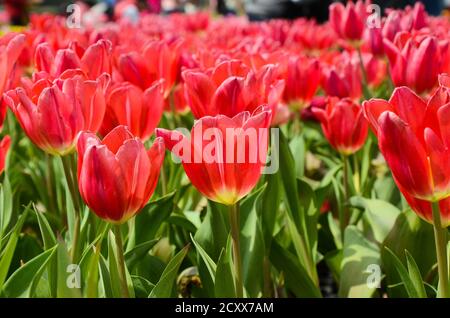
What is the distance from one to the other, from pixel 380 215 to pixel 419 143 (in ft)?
1.83

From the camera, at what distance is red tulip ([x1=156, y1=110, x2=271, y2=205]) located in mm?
938

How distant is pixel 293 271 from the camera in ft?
4.37

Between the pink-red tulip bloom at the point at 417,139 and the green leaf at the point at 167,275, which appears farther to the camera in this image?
the green leaf at the point at 167,275

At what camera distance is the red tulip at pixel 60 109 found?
1.08 metres

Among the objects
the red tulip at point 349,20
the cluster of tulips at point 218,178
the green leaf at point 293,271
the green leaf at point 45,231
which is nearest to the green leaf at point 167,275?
the cluster of tulips at point 218,178

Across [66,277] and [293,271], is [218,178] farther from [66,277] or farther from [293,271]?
[293,271]

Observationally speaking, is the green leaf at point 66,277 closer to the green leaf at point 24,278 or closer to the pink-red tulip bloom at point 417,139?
the green leaf at point 24,278

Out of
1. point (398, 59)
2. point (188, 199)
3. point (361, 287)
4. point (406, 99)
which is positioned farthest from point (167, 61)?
point (406, 99)

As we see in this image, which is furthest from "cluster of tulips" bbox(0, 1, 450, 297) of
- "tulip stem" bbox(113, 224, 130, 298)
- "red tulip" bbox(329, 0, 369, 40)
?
"red tulip" bbox(329, 0, 369, 40)

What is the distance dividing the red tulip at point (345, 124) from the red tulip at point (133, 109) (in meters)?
0.47

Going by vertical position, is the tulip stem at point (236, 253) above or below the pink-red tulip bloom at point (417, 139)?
below

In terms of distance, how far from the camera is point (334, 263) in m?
1.51
